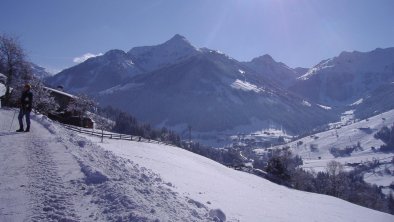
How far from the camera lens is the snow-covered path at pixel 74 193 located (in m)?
9.36

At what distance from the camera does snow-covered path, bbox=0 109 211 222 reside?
9359 millimetres

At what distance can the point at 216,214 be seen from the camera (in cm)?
1298

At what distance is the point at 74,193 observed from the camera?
35.0ft

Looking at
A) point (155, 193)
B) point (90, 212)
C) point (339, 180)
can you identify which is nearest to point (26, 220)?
point (90, 212)

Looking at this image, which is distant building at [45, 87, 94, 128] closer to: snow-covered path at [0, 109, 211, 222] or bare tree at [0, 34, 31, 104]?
bare tree at [0, 34, 31, 104]

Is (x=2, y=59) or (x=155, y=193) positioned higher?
(x=2, y=59)

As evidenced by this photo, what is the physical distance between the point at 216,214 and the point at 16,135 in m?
11.5

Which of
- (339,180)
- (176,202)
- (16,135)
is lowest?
(339,180)

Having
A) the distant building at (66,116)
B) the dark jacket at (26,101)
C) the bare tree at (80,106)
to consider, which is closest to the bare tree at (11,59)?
the distant building at (66,116)

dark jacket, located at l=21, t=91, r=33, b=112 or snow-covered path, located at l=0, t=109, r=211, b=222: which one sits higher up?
dark jacket, located at l=21, t=91, r=33, b=112

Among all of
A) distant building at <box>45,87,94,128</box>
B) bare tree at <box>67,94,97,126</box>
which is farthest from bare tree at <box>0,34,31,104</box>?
bare tree at <box>67,94,97,126</box>

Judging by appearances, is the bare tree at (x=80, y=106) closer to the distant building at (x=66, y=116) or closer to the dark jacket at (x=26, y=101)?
the distant building at (x=66, y=116)

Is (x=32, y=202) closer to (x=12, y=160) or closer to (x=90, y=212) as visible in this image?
(x=90, y=212)

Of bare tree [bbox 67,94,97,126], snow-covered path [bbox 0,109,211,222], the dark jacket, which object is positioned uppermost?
bare tree [bbox 67,94,97,126]
